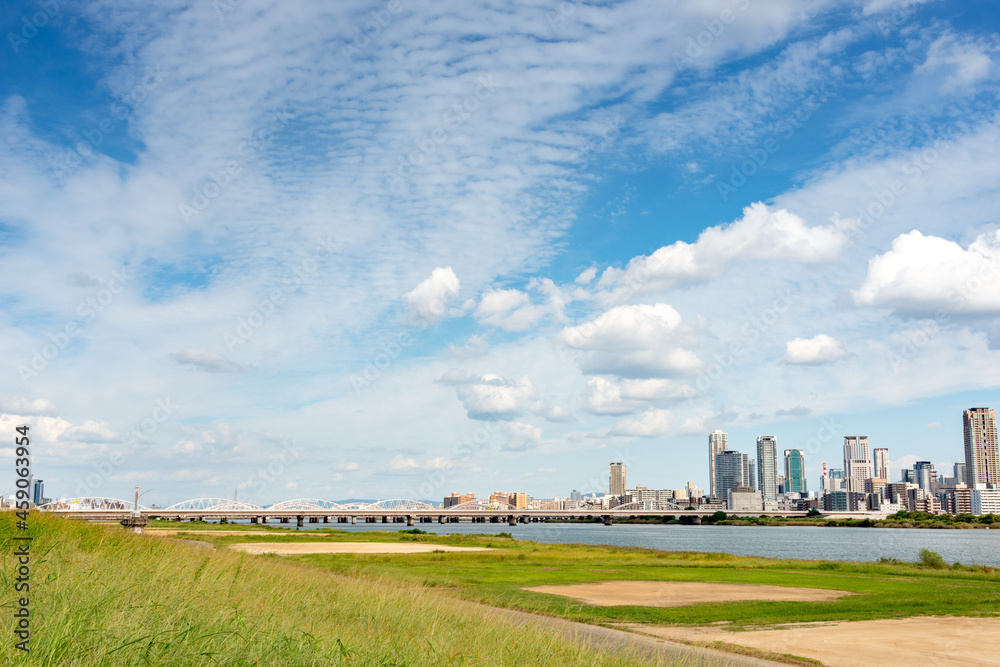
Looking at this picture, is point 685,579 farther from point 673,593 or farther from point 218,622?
point 218,622

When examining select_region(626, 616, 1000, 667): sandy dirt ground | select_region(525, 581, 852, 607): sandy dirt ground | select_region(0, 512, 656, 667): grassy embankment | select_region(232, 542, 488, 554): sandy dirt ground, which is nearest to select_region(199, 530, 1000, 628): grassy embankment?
select_region(525, 581, 852, 607): sandy dirt ground

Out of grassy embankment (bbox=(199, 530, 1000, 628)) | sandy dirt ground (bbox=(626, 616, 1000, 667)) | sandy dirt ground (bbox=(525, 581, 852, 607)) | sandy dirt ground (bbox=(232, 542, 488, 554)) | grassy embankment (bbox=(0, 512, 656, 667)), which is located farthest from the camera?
sandy dirt ground (bbox=(232, 542, 488, 554))

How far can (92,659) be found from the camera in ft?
27.1

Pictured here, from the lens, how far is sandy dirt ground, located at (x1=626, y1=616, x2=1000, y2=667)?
71.4 feet

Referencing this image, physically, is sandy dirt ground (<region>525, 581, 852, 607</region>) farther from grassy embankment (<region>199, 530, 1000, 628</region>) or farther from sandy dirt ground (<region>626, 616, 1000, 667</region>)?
sandy dirt ground (<region>626, 616, 1000, 667</region>)

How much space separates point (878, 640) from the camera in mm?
24984

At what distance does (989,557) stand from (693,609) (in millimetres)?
84051

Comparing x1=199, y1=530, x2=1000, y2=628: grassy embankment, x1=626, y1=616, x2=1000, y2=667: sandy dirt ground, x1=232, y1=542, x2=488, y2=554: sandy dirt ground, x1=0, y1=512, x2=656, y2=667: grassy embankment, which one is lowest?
x1=232, y1=542, x2=488, y2=554: sandy dirt ground

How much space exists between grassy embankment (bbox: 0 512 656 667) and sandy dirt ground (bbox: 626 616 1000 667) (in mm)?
9922

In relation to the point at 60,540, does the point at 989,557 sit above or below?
below

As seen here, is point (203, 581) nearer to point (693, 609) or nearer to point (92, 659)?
point (92, 659)

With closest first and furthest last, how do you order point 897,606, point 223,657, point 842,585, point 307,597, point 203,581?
point 223,657 → point 203,581 → point 307,597 → point 897,606 → point 842,585

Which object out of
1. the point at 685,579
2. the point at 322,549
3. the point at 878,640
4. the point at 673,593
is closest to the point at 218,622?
the point at 878,640

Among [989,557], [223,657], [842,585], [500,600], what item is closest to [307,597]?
[223,657]
